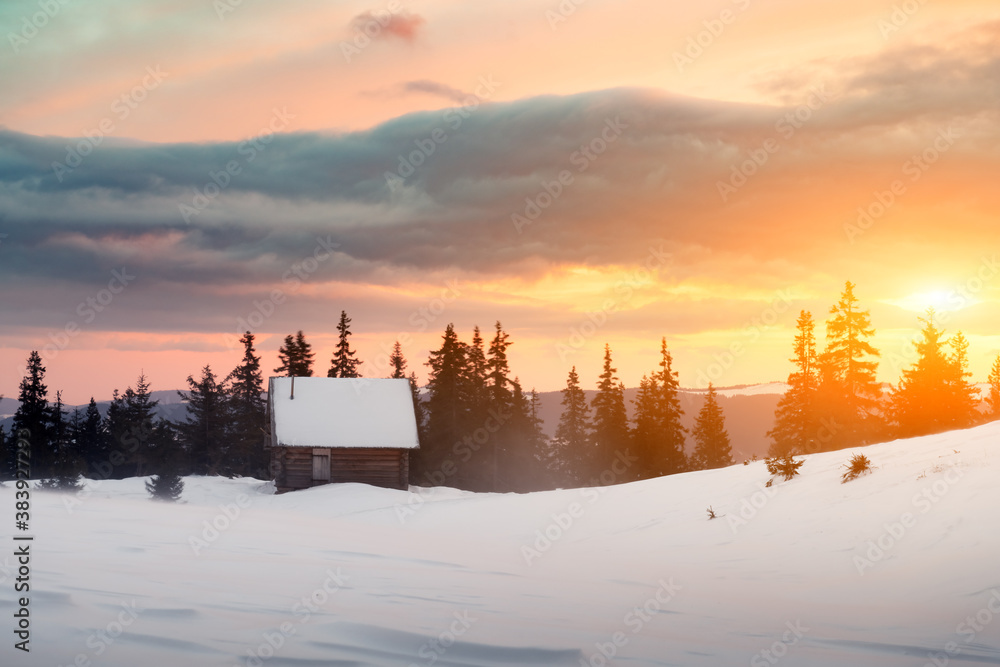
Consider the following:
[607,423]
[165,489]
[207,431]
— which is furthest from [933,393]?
[207,431]

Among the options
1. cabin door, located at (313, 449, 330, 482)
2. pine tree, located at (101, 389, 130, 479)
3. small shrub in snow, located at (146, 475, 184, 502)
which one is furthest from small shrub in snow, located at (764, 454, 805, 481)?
pine tree, located at (101, 389, 130, 479)

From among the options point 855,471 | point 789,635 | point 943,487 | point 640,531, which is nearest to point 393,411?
point 640,531

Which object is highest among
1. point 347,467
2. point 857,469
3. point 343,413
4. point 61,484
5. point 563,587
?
point 343,413

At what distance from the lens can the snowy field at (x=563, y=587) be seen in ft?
16.0

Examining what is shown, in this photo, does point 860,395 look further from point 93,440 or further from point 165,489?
point 93,440

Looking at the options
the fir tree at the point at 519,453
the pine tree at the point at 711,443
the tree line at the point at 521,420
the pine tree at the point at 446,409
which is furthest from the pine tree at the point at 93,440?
the pine tree at the point at 711,443

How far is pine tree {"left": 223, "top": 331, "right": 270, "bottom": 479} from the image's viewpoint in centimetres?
6278

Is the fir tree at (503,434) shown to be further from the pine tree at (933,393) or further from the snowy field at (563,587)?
the snowy field at (563,587)

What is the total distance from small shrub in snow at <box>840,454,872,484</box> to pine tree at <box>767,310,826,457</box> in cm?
3234

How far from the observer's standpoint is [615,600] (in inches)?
301

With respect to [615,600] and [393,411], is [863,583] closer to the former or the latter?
[615,600]

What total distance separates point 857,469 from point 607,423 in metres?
44.1

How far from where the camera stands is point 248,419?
6347 centimetres

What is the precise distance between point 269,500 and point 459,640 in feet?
101
